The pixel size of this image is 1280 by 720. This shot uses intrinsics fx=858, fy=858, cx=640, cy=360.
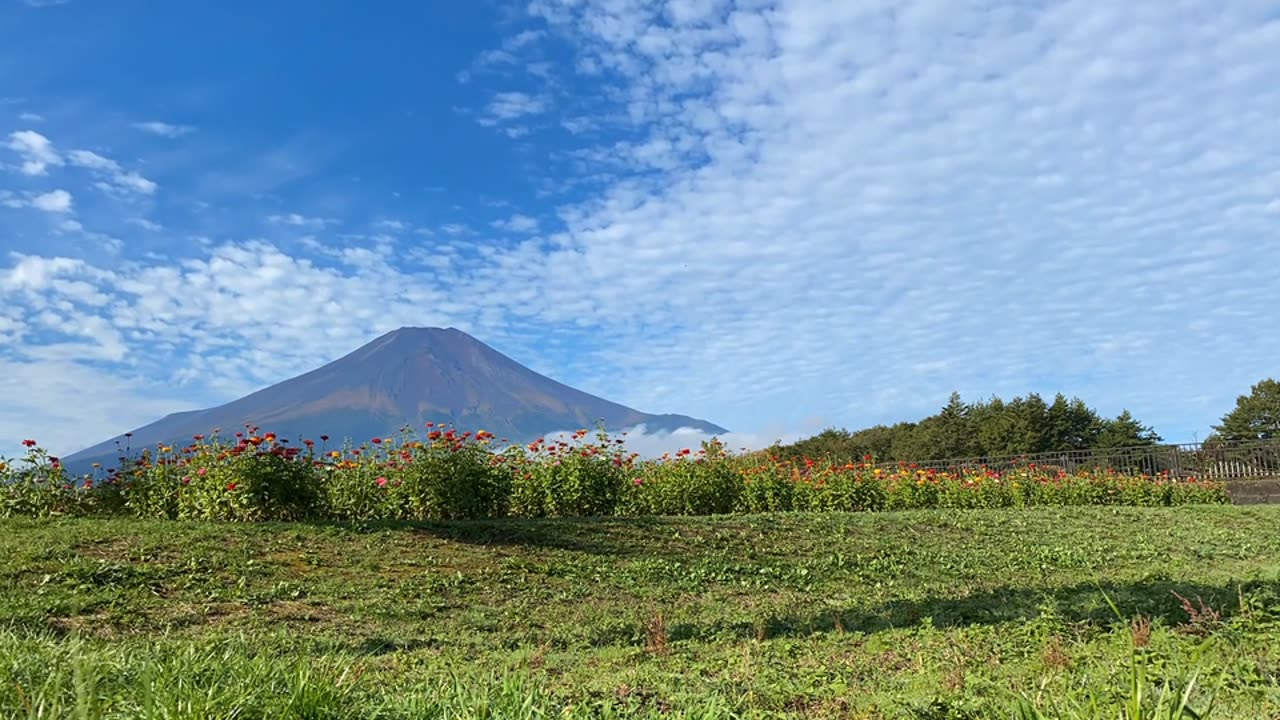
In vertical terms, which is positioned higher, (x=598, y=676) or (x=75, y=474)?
(x=75, y=474)

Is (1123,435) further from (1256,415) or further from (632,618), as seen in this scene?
(632,618)

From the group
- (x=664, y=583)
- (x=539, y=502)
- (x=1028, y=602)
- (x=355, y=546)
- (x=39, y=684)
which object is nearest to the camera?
(x=39, y=684)

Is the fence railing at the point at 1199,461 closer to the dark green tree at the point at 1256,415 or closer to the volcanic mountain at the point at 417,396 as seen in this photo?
the dark green tree at the point at 1256,415

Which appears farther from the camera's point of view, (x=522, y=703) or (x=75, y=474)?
(x=75, y=474)

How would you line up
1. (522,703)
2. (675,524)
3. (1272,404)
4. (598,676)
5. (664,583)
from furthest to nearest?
(1272,404) < (675,524) < (664,583) < (598,676) < (522,703)

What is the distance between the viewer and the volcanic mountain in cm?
14638

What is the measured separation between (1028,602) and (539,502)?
20.8ft

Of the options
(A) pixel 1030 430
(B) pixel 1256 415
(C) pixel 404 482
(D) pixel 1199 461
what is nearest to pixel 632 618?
(C) pixel 404 482

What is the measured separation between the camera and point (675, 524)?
9.95m

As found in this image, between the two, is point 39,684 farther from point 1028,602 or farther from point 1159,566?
point 1159,566

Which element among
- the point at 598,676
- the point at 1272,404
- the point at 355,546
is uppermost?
the point at 1272,404

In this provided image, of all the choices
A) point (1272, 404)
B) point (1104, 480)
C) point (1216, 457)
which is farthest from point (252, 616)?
point (1272, 404)

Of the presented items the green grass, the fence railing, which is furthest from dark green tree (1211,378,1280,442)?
the green grass

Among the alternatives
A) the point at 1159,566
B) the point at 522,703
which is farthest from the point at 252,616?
the point at 1159,566
